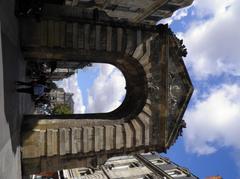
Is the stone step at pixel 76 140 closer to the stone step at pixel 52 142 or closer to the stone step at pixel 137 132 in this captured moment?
the stone step at pixel 52 142

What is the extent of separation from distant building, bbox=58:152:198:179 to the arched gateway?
71.1 ft

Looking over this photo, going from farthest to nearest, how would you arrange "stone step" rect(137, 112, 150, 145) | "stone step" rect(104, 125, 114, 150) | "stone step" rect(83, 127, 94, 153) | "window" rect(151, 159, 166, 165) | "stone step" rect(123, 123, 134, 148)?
"window" rect(151, 159, 166, 165), "stone step" rect(137, 112, 150, 145), "stone step" rect(123, 123, 134, 148), "stone step" rect(104, 125, 114, 150), "stone step" rect(83, 127, 94, 153)

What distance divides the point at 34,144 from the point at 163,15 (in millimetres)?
18939

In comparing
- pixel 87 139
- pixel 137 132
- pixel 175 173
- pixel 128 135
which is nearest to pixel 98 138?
pixel 87 139

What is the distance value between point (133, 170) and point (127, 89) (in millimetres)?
24345

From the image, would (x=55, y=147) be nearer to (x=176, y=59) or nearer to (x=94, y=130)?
(x=94, y=130)

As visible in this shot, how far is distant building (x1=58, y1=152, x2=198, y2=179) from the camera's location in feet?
126

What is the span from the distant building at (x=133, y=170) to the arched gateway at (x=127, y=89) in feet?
71.1

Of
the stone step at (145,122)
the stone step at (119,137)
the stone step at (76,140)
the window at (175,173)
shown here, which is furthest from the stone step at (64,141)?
the window at (175,173)

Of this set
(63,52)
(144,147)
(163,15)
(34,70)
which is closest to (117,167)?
(163,15)

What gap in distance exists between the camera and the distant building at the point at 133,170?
38.4 meters

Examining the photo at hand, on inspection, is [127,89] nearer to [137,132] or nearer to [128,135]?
[137,132]

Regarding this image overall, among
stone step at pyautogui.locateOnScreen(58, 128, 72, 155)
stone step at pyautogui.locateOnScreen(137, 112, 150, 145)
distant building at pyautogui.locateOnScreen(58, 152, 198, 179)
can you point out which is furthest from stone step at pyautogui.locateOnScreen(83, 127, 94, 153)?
distant building at pyautogui.locateOnScreen(58, 152, 198, 179)

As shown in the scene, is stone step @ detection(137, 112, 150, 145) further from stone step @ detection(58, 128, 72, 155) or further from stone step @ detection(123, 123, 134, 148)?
stone step @ detection(58, 128, 72, 155)
